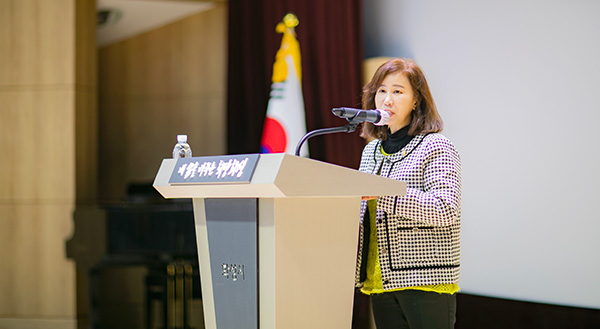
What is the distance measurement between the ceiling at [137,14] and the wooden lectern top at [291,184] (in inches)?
183

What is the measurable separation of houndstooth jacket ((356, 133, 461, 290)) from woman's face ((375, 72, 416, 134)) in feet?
0.37

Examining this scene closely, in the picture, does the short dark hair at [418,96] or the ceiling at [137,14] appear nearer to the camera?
the short dark hair at [418,96]

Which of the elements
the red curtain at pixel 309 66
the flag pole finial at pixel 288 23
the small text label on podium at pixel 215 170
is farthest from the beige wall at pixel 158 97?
the small text label on podium at pixel 215 170

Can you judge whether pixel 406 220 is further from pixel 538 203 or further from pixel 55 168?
pixel 55 168

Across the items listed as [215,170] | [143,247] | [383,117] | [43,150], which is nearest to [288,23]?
[143,247]

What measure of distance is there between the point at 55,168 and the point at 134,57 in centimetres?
166

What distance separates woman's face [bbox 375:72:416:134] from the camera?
2035mm

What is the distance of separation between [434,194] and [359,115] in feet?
1.01

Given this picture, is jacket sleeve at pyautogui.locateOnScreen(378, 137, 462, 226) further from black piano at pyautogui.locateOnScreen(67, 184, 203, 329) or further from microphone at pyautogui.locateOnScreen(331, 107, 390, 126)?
black piano at pyautogui.locateOnScreen(67, 184, 203, 329)

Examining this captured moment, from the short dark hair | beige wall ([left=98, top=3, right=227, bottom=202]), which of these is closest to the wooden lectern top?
the short dark hair

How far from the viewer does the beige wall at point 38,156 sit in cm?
531

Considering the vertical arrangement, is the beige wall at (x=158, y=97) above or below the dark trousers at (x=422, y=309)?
above

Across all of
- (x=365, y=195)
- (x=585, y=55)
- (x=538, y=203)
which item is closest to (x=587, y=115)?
(x=585, y=55)

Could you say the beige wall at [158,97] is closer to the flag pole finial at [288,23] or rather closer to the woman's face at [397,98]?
the flag pole finial at [288,23]
